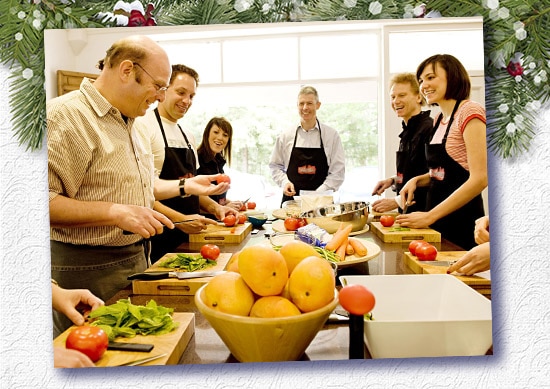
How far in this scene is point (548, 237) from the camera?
1309mm

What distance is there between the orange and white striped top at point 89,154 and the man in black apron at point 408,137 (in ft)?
2.09

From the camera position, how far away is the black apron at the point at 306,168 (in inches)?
52.3

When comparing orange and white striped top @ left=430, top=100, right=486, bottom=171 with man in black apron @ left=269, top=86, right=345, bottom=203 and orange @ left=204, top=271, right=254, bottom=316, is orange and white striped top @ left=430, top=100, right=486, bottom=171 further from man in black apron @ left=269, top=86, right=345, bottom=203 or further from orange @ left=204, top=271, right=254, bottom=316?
orange @ left=204, top=271, right=254, bottom=316

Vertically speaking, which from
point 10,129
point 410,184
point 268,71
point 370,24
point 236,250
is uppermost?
point 370,24

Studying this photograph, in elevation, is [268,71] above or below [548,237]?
above

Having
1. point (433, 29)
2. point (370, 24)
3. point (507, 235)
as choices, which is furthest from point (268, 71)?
point (507, 235)

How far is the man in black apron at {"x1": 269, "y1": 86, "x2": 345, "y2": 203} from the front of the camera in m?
1.29

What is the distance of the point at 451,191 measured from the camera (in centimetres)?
132

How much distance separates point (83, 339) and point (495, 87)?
1.15 m

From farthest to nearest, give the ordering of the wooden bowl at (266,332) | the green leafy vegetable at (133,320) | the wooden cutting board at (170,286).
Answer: the wooden cutting board at (170,286), the green leafy vegetable at (133,320), the wooden bowl at (266,332)

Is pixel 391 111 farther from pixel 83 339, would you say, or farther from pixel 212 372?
pixel 83 339

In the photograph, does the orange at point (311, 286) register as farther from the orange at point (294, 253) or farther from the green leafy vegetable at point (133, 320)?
the green leafy vegetable at point (133, 320)

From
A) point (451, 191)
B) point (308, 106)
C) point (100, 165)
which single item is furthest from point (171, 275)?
point (451, 191)

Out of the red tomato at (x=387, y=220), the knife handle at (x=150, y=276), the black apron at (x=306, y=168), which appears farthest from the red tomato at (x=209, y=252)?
the red tomato at (x=387, y=220)
